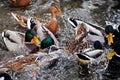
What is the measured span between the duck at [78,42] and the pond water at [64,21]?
0.65 ft

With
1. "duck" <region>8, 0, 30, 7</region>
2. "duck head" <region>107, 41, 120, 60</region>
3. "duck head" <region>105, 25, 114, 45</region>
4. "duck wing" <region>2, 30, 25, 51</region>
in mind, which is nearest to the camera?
"duck head" <region>107, 41, 120, 60</region>

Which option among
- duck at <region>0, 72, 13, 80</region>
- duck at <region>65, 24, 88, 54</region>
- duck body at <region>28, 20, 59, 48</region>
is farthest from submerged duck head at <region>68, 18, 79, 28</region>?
duck at <region>0, 72, 13, 80</region>

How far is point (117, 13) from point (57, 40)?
207 cm

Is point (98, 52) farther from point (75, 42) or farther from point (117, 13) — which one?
point (117, 13)

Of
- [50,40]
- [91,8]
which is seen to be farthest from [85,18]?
[50,40]

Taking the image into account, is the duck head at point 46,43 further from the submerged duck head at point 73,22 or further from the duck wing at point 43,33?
the submerged duck head at point 73,22

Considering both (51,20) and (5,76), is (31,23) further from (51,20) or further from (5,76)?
(5,76)

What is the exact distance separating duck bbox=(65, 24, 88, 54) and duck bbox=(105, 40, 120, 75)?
66 cm

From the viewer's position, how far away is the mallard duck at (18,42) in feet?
26.0

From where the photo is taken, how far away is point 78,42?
8078 millimetres

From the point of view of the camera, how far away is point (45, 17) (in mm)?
9742

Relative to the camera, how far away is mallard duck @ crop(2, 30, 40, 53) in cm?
793

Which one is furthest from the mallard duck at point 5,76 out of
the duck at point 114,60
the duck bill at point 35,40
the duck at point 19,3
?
the duck at point 19,3

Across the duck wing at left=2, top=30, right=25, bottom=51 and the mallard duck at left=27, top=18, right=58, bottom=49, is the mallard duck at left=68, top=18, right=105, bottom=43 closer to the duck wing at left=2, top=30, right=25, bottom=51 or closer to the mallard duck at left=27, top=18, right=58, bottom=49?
the mallard duck at left=27, top=18, right=58, bottom=49
